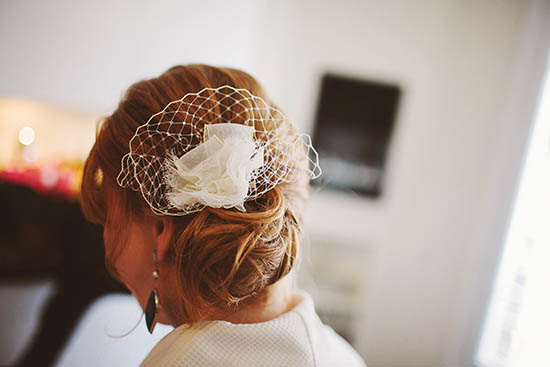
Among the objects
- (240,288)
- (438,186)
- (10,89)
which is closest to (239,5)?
(10,89)

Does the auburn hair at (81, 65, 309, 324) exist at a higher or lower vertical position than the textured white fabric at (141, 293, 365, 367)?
higher

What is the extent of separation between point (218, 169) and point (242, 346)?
0.28 m

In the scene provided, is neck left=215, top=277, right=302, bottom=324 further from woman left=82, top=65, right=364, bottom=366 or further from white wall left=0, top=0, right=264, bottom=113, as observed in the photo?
white wall left=0, top=0, right=264, bottom=113

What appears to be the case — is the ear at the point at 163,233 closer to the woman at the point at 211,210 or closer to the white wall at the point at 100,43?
the woman at the point at 211,210

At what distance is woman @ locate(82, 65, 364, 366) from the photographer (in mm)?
508

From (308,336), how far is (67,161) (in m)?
1.44

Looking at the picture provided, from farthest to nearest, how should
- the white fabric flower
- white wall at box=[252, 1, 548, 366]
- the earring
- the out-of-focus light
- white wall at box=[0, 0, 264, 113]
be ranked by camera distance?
1. white wall at box=[252, 1, 548, 366]
2. the out-of-focus light
3. white wall at box=[0, 0, 264, 113]
4. the earring
5. the white fabric flower

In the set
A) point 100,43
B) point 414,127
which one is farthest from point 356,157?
point 100,43

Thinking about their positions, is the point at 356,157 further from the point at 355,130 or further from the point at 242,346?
the point at 242,346

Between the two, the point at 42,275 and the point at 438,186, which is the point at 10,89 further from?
the point at 438,186

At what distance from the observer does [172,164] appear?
0.54 metres

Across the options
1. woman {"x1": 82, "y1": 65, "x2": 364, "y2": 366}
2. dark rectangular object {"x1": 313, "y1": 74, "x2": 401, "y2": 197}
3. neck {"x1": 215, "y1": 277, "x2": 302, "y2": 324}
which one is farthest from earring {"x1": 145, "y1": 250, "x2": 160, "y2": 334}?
dark rectangular object {"x1": 313, "y1": 74, "x2": 401, "y2": 197}

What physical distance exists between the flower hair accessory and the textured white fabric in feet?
0.63

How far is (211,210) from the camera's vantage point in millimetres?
524
